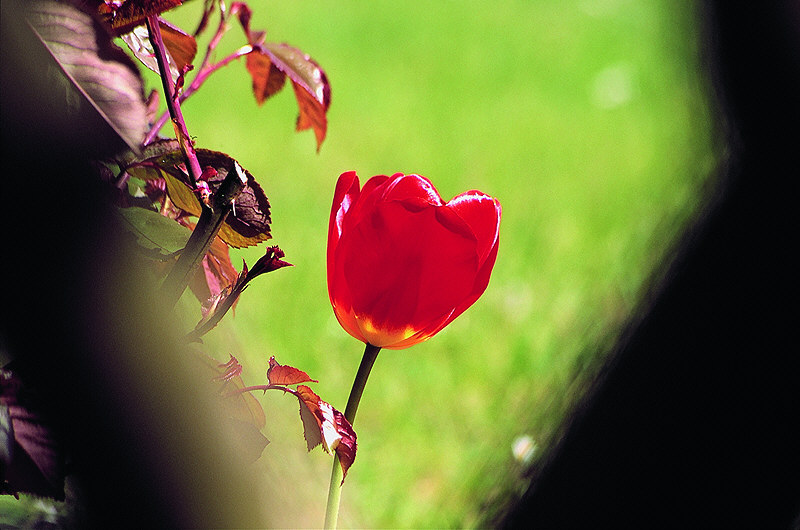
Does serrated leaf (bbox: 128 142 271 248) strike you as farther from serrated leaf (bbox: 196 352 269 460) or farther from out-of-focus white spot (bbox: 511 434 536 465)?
out-of-focus white spot (bbox: 511 434 536 465)

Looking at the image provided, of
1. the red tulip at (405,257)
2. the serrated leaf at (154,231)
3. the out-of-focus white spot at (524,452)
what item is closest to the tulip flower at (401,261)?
the red tulip at (405,257)

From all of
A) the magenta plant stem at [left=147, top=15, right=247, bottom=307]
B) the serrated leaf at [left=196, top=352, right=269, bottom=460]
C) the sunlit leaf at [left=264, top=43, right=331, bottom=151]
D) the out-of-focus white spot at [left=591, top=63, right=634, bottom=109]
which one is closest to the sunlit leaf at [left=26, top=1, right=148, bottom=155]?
the magenta plant stem at [left=147, top=15, right=247, bottom=307]

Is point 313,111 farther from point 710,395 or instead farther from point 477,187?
point 477,187

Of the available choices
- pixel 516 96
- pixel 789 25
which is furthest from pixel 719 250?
pixel 516 96

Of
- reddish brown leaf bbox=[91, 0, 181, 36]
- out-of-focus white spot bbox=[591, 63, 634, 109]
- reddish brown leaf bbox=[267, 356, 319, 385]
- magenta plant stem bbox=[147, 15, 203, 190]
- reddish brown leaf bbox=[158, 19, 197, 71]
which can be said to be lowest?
reddish brown leaf bbox=[267, 356, 319, 385]

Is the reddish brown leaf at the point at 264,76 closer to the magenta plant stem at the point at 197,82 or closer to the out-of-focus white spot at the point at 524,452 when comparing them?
the magenta plant stem at the point at 197,82

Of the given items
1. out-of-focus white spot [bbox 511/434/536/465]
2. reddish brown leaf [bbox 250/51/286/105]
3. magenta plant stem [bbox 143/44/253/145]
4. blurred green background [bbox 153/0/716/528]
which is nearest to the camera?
magenta plant stem [bbox 143/44/253/145]

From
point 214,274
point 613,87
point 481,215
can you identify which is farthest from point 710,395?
point 613,87
